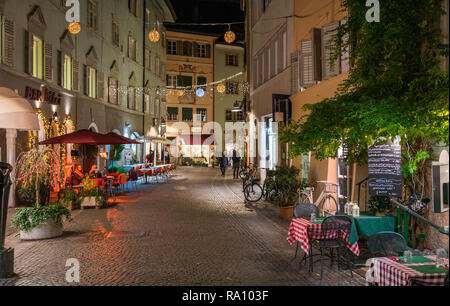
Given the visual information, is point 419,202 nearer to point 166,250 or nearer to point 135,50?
point 166,250

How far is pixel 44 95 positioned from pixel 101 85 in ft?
24.6

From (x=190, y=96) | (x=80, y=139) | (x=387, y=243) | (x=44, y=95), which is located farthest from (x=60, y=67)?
(x=190, y=96)

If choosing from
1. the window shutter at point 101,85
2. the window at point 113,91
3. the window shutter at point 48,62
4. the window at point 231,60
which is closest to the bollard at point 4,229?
the window shutter at point 48,62

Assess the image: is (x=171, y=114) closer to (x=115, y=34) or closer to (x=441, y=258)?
(x=115, y=34)

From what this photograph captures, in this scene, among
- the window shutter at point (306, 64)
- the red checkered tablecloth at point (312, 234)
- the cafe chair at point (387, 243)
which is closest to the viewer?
the cafe chair at point (387, 243)

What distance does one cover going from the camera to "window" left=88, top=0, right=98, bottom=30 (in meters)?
21.4

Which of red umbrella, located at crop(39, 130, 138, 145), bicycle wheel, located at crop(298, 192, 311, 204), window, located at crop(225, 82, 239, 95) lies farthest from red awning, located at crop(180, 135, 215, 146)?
bicycle wheel, located at crop(298, 192, 311, 204)

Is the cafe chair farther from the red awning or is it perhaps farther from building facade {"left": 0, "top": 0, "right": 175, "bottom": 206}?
the red awning

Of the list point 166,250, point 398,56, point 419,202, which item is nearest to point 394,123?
point 398,56

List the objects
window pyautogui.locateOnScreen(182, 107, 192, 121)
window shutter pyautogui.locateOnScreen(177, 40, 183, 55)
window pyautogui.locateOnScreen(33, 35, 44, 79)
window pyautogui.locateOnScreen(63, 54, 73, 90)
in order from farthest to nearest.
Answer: window pyautogui.locateOnScreen(182, 107, 192, 121), window shutter pyautogui.locateOnScreen(177, 40, 183, 55), window pyautogui.locateOnScreen(63, 54, 73, 90), window pyautogui.locateOnScreen(33, 35, 44, 79)

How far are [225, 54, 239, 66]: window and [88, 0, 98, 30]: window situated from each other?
89.5 ft

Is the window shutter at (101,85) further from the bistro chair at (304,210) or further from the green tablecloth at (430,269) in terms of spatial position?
the green tablecloth at (430,269)

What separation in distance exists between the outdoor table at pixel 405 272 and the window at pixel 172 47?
143 ft

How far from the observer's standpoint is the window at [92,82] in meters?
21.4
